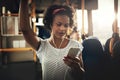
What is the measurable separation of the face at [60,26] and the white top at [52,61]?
9 cm

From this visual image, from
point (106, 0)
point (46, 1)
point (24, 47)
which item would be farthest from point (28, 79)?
point (106, 0)

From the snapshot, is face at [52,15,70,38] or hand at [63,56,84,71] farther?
face at [52,15,70,38]

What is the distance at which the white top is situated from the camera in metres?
1.38

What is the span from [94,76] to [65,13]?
42.5 inches

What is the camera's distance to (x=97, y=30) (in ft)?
16.1

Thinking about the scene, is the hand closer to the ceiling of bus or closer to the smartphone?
the smartphone

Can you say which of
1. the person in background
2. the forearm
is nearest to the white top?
the person in background

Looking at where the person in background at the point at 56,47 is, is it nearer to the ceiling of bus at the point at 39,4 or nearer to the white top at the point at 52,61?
the white top at the point at 52,61

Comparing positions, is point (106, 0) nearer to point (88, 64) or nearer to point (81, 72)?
point (88, 64)

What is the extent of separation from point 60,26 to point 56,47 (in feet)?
0.44

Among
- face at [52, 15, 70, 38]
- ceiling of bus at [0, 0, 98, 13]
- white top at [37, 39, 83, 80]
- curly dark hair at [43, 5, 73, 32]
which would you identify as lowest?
white top at [37, 39, 83, 80]

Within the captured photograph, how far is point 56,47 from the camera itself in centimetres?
144

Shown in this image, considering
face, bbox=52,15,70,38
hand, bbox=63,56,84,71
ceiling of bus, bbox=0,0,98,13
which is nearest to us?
hand, bbox=63,56,84,71

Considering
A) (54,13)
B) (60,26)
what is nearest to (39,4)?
(54,13)
